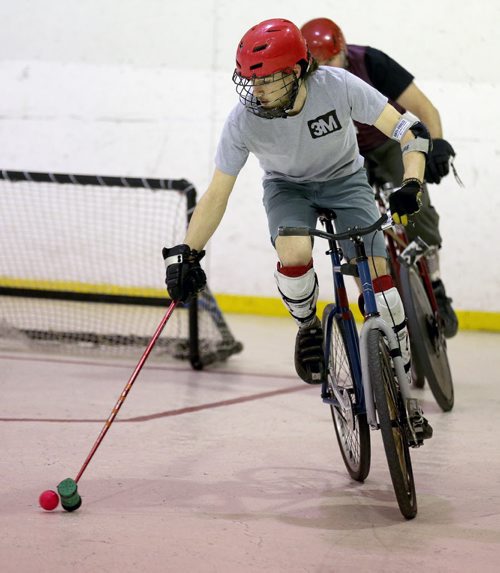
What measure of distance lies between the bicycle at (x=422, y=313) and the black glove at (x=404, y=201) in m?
1.46

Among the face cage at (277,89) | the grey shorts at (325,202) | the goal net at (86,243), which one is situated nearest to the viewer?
the face cage at (277,89)

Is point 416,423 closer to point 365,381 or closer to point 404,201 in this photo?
point 365,381

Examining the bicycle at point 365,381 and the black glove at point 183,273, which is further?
the black glove at point 183,273

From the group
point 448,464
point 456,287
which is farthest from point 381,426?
point 456,287

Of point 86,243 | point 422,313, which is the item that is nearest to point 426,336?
point 422,313

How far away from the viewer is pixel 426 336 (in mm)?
4512

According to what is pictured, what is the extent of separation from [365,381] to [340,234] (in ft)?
1.41

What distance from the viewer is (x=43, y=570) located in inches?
99.5

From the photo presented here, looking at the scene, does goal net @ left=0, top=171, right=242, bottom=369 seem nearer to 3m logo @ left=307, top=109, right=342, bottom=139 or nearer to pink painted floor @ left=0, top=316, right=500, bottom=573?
pink painted floor @ left=0, top=316, right=500, bottom=573

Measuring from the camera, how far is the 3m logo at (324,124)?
3.26 m

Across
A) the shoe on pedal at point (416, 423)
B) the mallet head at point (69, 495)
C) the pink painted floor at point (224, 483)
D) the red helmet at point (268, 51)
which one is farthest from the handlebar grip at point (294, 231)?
the mallet head at point (69, 495)

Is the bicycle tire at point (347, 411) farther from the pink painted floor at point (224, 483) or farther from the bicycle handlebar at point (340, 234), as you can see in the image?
the bicycle handlebar at point (340, 234)

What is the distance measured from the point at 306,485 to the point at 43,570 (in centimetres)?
112

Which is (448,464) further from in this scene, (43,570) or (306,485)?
(43,570)
